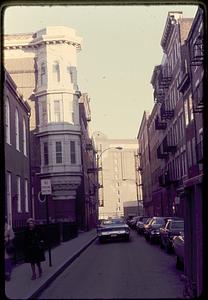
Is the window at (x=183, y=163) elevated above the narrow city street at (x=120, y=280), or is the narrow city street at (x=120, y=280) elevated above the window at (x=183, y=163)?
the window at (x=183, y=163)

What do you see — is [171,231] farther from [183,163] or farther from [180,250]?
[183,163]

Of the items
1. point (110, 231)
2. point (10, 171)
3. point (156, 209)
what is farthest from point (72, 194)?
point (156, 209)

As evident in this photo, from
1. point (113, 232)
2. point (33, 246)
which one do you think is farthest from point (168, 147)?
point (33, 246)

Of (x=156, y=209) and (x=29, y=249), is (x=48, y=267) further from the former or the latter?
(x=156, y=209)

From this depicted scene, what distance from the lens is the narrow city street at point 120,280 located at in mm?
5391

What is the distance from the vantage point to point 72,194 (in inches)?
455

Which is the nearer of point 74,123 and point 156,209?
point 74,123

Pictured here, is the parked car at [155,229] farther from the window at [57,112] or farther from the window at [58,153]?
the window at [57,112]

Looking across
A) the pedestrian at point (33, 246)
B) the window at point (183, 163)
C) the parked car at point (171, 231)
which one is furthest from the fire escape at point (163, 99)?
the pedestrian at point (33, 246)

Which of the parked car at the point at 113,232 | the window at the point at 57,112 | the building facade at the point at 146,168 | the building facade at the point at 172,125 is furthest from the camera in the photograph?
the building facade at the point at 146,168

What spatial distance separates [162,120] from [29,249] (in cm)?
4479

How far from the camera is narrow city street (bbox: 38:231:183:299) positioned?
539cm

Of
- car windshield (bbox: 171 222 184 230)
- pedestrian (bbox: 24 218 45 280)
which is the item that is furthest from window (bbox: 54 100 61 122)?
car windshield (bbox: 171 222 184 230)

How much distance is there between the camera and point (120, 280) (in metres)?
11.5
